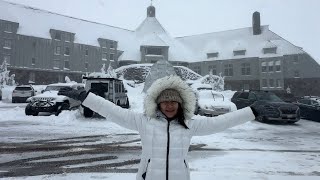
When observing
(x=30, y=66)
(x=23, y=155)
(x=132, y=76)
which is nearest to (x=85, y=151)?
(x=23, y=155)

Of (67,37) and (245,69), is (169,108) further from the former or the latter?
(245,69)

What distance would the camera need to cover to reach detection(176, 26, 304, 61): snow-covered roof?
54.2 metres

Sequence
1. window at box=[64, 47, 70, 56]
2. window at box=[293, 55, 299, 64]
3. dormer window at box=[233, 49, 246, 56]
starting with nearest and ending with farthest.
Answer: window at box=[293, 55, 299, 64]
window at box=[64, 47, 70, 56]
dormer window at box=[233, 49, 246, 56]

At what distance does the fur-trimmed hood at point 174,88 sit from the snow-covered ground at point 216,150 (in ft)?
9.26

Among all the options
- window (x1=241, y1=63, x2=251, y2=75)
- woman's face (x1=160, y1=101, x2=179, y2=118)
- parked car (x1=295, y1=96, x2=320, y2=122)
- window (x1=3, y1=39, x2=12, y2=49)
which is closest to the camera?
woman's face (x1=160, y1=101, x2=179, y2=118)

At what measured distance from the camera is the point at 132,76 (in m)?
38.2

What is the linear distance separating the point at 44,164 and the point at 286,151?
623 cm

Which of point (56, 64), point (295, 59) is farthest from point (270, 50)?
point (56, 64)

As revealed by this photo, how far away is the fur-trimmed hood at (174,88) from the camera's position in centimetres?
331

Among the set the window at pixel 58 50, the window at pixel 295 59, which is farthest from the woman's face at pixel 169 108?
the window at pixel 295 59

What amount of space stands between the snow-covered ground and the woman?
2705mm

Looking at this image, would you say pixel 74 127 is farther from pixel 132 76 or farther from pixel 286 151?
pixel 132 76

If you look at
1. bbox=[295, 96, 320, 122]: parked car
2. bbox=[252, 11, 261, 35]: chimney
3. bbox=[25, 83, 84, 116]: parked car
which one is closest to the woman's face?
bbox=[25, 83, 84, 116]: parked car

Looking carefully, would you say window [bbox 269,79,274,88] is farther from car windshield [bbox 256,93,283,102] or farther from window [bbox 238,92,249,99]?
car windshield [bbox 256,93,283,102]
